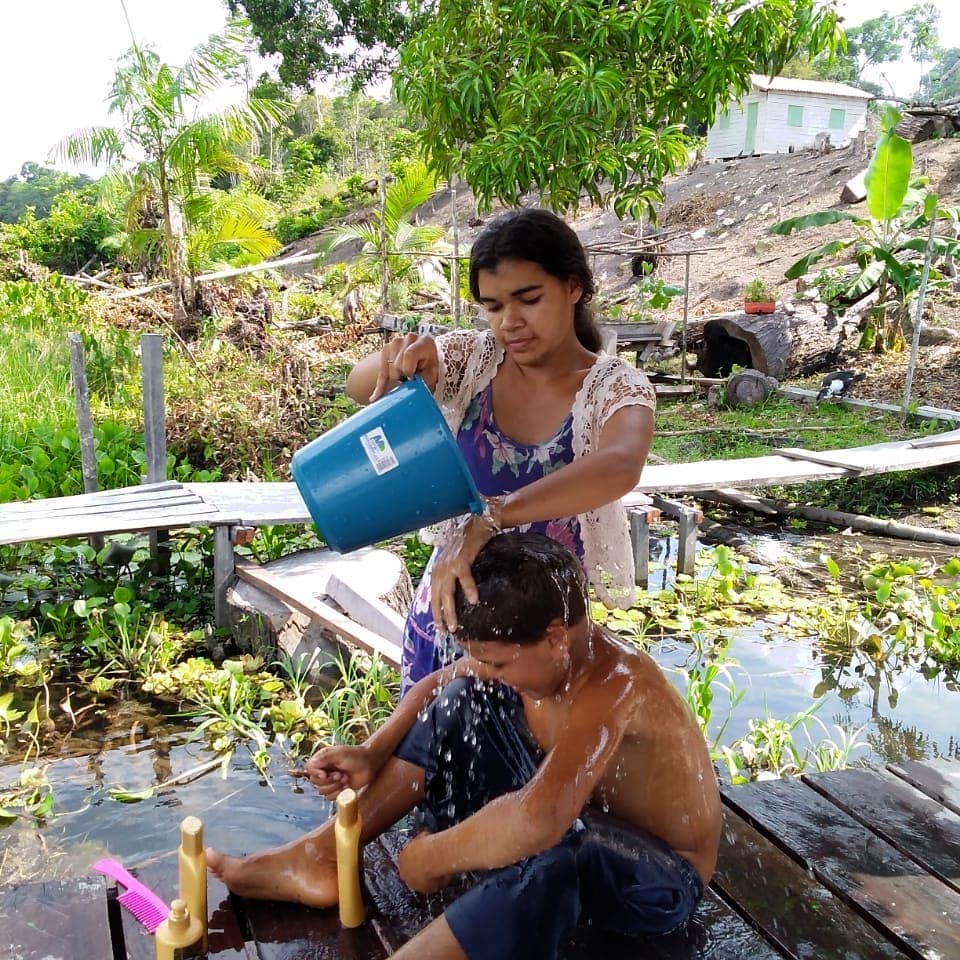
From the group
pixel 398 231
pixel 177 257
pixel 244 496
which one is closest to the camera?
pixel 244 496

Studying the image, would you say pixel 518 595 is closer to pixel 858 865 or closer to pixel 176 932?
pixel 176 932

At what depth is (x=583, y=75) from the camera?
4.39 meters

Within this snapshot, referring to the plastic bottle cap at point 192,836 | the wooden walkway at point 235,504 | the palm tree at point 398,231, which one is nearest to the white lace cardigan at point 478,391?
the plastic bottle cap at point 192,836

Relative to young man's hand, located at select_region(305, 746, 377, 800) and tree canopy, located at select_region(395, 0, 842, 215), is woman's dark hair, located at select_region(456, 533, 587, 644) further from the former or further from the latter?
tree canopy, located at select_region(395, 0, 842, 215)

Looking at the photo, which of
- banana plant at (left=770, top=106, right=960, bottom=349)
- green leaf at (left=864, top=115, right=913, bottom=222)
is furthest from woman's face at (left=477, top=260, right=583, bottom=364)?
green leaf at (left=864, top=115, right=913, bottom=222)

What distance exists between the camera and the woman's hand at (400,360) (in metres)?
1.84

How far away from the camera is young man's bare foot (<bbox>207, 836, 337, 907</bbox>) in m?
1.79

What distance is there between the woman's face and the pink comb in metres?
1.31

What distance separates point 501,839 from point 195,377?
6.30 meters

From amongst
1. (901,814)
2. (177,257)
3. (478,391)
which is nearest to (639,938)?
(901,814)

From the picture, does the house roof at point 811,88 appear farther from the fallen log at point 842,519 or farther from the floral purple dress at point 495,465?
the floral purple dress at point 495,465

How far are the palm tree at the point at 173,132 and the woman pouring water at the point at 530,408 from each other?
700cm

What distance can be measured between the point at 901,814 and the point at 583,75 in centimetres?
359

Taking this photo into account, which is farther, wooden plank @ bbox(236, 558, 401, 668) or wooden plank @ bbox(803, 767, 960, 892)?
wooden plank @ bbox(236, 558, 401, 668)
